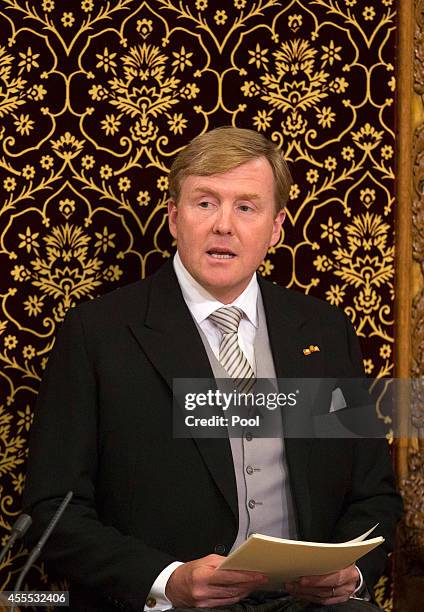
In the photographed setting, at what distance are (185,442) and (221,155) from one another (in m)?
0.72

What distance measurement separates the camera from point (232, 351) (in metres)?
2.55

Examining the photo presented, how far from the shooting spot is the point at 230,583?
7.22ft

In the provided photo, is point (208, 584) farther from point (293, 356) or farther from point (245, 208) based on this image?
point (245, 208)

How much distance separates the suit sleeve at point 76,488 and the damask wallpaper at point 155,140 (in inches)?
11.4

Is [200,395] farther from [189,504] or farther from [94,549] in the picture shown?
[94,549]

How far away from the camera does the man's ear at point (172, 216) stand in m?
2.61

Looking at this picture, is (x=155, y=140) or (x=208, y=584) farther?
(x=155, y=140)

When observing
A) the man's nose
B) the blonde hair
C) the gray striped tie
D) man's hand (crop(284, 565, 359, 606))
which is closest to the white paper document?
man's hand (crop(284, 565, 359, 606))

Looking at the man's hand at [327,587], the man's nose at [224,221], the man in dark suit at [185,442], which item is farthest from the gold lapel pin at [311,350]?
the man's hand at [327,587]

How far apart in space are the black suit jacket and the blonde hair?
27cm

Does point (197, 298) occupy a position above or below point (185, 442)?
above

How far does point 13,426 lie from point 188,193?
795 mm

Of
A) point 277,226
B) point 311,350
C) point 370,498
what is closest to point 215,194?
point 277,226

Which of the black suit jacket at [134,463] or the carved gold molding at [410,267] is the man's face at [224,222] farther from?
the carved gold molding at [410,267]
